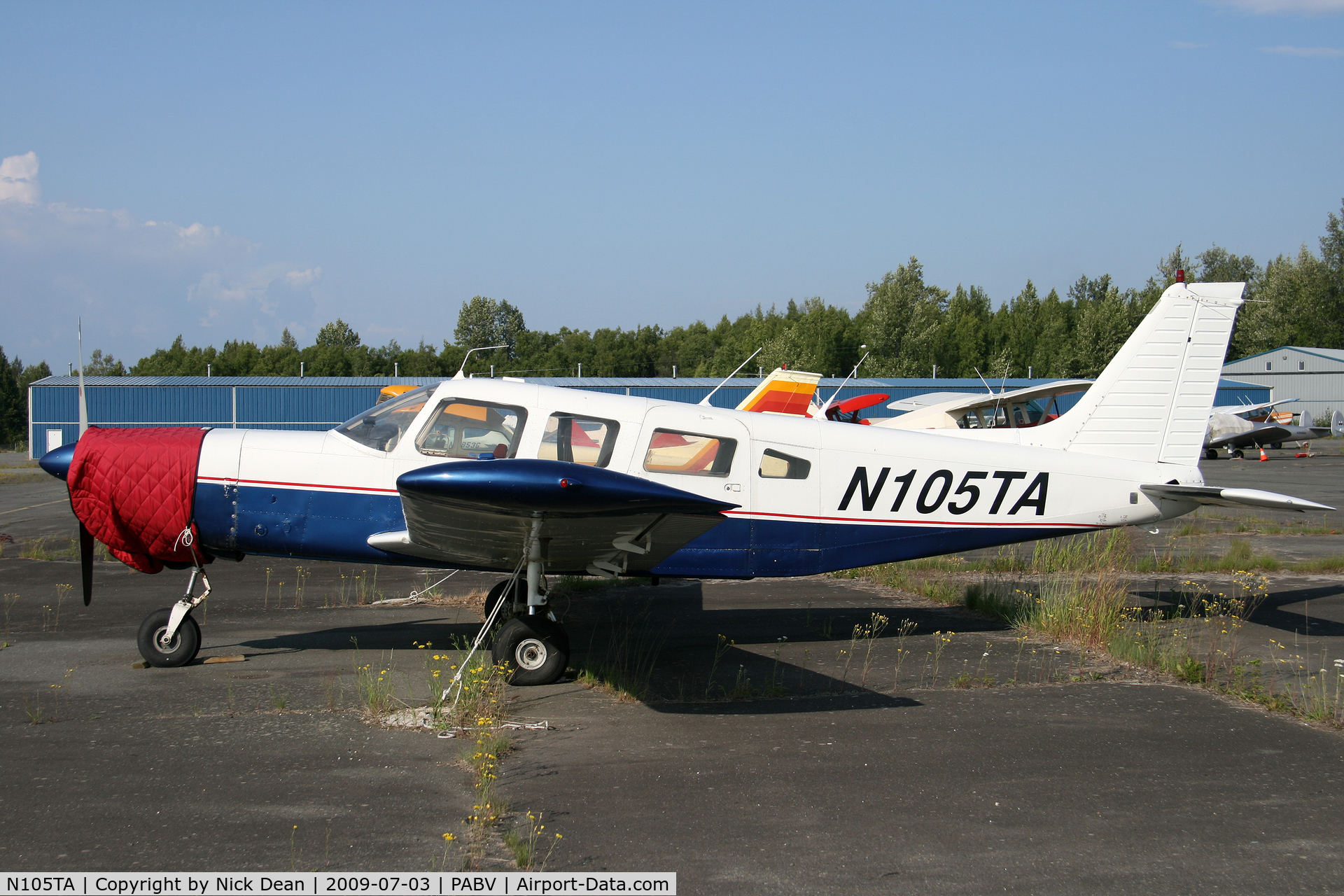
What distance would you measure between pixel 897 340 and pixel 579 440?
192 feet

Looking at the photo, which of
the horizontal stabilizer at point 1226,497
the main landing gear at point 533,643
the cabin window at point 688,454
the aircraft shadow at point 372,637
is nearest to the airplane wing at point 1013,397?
the horizontal stabilizer at point 1226,497

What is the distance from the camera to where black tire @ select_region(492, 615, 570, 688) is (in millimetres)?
6242

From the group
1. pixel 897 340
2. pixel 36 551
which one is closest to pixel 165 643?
pixel 36 551

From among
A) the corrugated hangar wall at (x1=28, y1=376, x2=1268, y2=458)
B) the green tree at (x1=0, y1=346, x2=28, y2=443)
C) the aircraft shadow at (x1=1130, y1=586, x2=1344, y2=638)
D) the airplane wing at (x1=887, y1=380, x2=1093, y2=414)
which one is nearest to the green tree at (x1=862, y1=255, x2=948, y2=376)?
the corrugated hangar wall at (x1=28, y1=376, x2=1268, y2=458)

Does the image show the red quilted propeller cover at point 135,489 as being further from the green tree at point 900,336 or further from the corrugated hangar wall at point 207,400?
the green tree at point 900,336

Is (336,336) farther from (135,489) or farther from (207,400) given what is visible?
(135,489)

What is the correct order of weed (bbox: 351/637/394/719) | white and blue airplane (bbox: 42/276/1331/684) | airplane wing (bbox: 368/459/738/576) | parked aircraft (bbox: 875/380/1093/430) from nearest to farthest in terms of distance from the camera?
airplane wing (bbox: 368/459/738/576) < weed (bbox: 351/637/394/719) < white and blue airplane (bbox: 42/276/1331/684) < parked aircraft (bbox: 875/380/1093/430)

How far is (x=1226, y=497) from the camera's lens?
7.04m

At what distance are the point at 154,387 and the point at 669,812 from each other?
43.8 m

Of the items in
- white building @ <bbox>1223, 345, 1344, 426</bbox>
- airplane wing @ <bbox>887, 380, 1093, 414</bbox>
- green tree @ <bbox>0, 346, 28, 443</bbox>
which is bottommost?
green tree @ <bbox>0, 346, 28, 443</bbox>

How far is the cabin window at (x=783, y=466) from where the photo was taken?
6.93 m

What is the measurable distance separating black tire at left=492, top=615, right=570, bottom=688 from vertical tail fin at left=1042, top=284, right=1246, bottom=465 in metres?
4.67

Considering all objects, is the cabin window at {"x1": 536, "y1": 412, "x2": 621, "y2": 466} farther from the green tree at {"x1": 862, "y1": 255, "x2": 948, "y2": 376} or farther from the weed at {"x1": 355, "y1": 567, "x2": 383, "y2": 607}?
the green tree at {"x1": 862, "y1": 255, "x2": 948, "y2": 376}

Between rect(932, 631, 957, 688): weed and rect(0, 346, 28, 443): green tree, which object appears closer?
rect(932, 631, 957, 688): weed
